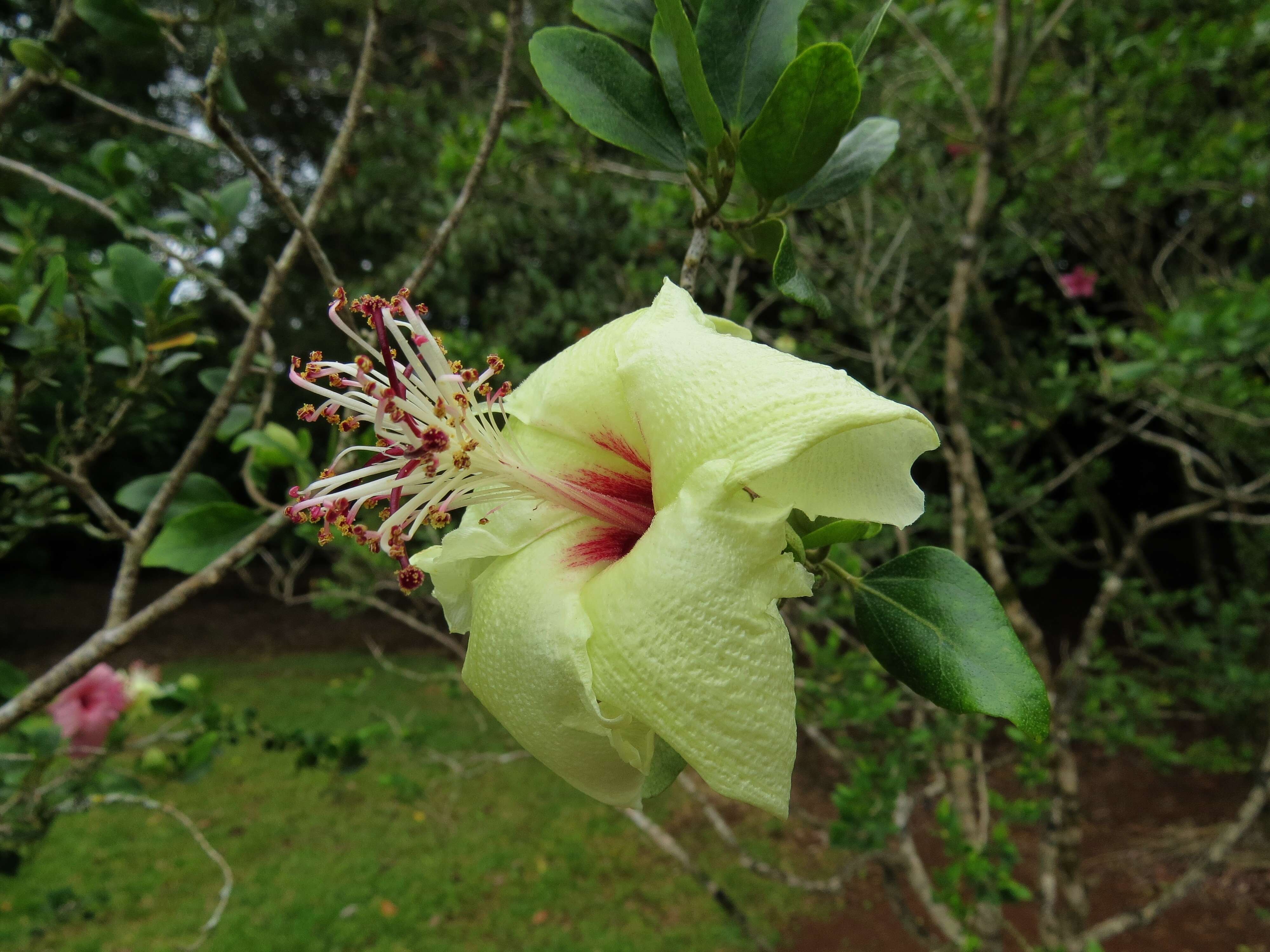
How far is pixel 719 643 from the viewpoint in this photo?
531 mm

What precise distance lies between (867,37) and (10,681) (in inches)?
77.1

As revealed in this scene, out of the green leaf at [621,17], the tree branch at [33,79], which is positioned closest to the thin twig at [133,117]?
the tree branch at [33,79]

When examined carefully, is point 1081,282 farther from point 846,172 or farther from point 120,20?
point 120,20

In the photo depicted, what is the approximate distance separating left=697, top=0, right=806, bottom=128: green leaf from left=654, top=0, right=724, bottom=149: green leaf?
0.08ft

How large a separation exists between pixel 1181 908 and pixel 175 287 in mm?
5294

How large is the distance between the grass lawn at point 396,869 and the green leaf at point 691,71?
2659 millimetres

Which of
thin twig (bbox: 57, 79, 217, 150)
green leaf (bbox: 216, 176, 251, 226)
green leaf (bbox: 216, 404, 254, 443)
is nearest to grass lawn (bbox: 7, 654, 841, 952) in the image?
green leaf (bbox: 216, 404, 254, 443)

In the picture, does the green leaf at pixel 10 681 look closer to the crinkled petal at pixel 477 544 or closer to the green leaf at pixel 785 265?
the crinkled petal at pixel 477 544

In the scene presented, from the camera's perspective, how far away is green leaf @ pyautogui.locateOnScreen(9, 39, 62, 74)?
1366mm

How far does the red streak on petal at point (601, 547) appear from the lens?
0.68 metres

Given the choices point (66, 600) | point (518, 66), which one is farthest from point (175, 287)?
point (66, 600)

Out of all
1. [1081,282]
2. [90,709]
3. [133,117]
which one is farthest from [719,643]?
[1081,282]

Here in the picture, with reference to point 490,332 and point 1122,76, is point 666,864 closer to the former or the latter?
point 490,332

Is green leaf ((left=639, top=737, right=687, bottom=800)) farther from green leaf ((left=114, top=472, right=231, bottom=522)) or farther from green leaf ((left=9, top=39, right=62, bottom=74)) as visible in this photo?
green leaf ((left=9, top=39, right=62, bottom=74))
